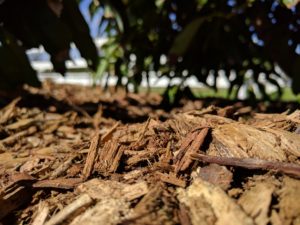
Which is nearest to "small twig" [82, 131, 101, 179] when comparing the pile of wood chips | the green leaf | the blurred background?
the pile of wood chips

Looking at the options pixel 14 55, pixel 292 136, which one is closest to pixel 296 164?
pixel 292 136

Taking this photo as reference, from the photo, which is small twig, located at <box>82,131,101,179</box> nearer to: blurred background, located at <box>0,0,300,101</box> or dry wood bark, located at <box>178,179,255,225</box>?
dry wood bark, located at <box>178,179,255,225</box>

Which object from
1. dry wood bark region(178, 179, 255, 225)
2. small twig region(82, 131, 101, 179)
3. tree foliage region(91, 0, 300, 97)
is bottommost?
dry wood bark region(178, 179, 255, 225)

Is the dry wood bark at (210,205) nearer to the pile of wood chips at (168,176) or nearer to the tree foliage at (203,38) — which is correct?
the pile of wood chips at (168,176)

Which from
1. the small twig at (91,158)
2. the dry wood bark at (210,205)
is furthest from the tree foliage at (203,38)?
the dry wood bark at (210,205)

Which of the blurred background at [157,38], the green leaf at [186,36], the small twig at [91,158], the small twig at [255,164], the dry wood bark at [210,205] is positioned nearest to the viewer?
the dry wood bark at [210,205]

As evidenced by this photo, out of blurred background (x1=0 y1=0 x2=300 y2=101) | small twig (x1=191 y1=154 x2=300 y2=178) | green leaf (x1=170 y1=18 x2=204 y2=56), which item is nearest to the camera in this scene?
small twig (x1=191 y1=154 x2=300 y2=178)

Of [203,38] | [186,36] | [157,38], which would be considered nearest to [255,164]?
[186,36]

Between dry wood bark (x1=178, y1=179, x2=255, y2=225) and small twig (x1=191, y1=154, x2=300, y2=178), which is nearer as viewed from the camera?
dry wood bark (x1=178, y1=179, x2=255, y2=225)
